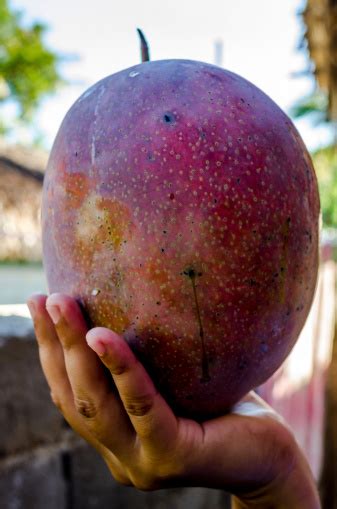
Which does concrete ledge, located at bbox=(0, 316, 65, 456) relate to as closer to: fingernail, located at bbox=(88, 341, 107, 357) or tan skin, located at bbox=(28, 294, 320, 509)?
tan skin, located at bbox=(28, 294, 320, 509)

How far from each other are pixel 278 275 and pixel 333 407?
440 cm

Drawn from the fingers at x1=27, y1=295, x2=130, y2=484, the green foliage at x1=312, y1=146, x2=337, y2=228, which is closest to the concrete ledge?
the fingers at x1=27, y1=295, x2=130, y2=484

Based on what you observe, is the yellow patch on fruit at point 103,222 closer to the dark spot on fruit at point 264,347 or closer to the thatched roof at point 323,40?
the dark spot on fruit at point 264,347

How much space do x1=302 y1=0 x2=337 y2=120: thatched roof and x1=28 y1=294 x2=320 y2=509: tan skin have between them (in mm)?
3836

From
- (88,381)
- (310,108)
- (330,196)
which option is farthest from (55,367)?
(310,108)

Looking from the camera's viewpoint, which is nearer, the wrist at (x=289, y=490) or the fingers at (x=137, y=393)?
the fingers at (x=137, y=393)

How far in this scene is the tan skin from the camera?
81cm

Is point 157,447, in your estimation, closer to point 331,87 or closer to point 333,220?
point 331,87

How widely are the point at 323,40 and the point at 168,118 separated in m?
4.53

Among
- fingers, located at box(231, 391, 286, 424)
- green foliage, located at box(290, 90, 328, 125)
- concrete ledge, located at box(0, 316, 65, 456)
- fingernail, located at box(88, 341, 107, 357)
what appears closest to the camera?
fingernail, located at box(88, 341, 107, 357)

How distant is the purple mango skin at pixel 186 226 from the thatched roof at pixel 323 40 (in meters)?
3.73

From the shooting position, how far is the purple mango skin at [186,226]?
2.69ft

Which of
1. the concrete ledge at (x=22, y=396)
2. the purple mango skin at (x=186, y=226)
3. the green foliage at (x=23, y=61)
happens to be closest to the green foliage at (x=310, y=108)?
the green foliage at (x=23, y=61)

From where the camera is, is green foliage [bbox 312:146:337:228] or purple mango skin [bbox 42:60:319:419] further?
green foliage [bbox 312:146:337:228]
